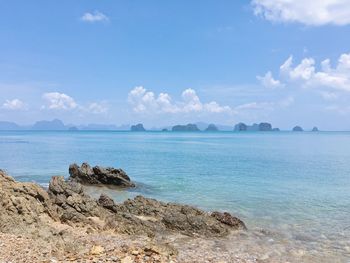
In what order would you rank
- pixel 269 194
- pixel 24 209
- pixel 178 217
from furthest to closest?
pixel 269 194 → pixel 178 217 → pixel 24 209

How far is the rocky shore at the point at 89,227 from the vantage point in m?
14.6

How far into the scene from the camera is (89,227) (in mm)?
20891

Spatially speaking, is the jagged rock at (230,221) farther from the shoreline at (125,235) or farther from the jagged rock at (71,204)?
the jagged rock at (71,204)

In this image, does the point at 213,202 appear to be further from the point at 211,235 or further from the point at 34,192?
the point at 34,192

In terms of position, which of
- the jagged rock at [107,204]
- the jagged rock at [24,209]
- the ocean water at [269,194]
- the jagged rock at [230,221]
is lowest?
the ocean water at [269,194]

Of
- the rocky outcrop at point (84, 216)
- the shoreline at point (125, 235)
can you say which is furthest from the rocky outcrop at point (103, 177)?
the rocky outcrop at point (84, 216)

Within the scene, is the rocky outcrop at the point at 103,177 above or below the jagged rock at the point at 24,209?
below

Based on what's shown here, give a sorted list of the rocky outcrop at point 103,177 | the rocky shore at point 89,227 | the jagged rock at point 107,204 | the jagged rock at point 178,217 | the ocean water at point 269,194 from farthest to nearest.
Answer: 1. the rocky outcrop at point 103,177
2. the jagged rock at point 107,204
3. the ocean water at point 269,194
4. the jagged rock at point 178,217
5. the rocky shore at point 89,227

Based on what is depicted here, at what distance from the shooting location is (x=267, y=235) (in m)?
22.3

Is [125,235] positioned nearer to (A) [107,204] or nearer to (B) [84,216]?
(B) [84,216]

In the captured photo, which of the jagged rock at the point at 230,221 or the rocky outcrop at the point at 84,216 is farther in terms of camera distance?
the jagged rock at the point at 230,221

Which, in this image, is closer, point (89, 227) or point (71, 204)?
point (89, 227)

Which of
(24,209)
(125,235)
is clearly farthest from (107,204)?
(24,209)

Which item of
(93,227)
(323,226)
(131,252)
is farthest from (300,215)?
(131,252)
